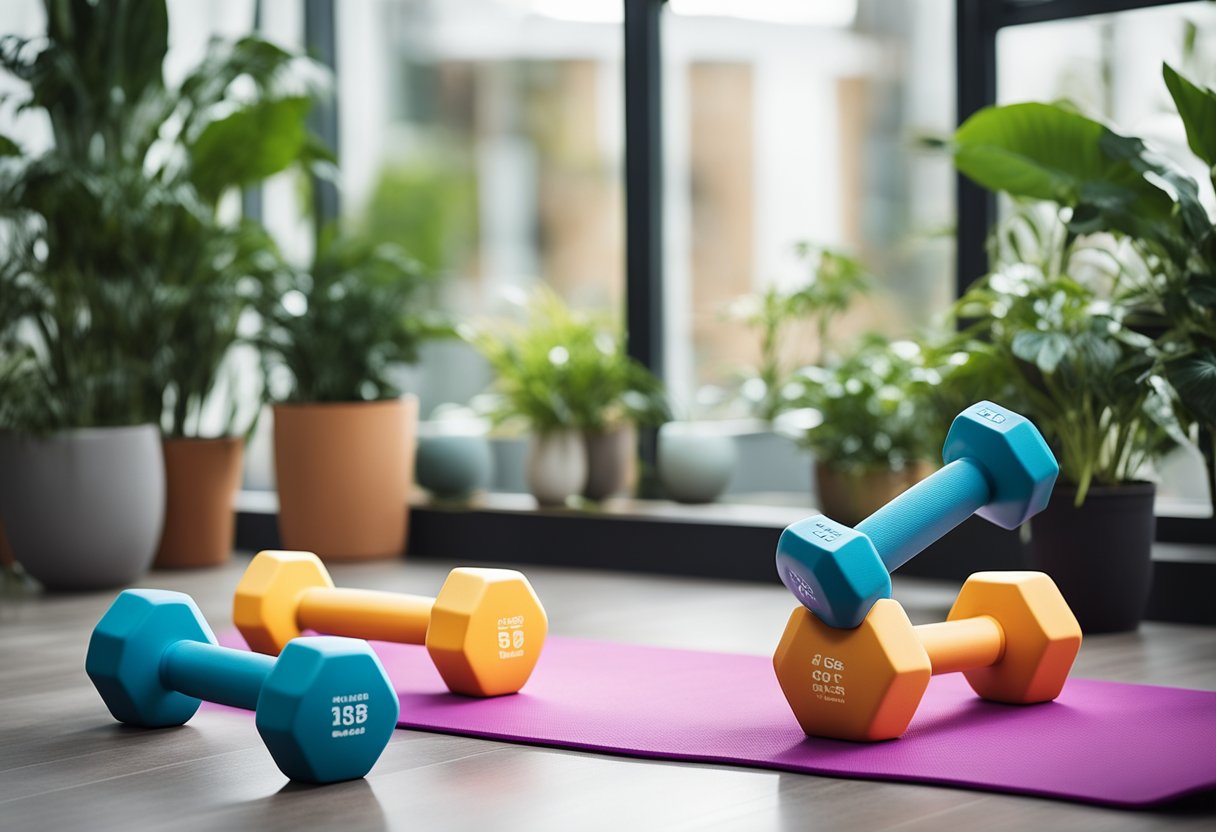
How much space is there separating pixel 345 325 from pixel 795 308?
1183 mm

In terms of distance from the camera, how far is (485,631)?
2.44 meters

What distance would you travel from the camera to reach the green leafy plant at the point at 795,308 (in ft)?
13.5

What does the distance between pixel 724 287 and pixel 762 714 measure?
7.18ft

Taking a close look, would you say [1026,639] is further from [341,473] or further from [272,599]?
[341,473]

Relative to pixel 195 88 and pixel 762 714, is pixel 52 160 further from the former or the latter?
pixel 762 714

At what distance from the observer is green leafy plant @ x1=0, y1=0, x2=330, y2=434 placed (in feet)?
13.0

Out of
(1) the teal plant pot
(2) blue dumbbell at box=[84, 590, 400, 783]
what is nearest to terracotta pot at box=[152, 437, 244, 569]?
(1) the teal plant pot

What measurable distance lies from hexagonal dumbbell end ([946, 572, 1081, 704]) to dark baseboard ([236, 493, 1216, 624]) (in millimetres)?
958

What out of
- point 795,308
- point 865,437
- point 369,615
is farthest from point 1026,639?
point 795,308

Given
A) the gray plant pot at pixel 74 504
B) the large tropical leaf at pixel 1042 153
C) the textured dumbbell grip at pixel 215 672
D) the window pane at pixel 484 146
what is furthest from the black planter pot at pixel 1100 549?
the gray plant pot at pixel 74 504

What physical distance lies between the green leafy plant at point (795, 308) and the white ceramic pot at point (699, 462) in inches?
6.5

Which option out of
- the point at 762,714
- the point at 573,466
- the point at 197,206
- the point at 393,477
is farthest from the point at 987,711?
the point at 197,206

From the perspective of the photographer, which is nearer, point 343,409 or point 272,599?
point 272,599

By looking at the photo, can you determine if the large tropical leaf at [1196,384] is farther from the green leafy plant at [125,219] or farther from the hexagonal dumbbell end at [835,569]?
the green leafy plant at [125,219]
